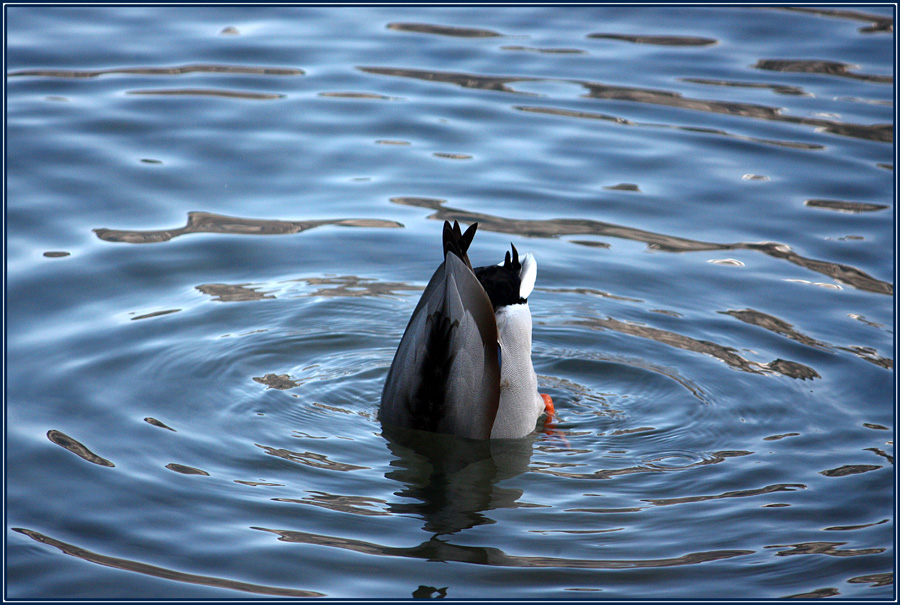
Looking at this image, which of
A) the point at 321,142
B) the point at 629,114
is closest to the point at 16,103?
the point at 321,142

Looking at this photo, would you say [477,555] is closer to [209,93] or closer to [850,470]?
[850,470]

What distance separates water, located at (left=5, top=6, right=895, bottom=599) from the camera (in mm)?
4547

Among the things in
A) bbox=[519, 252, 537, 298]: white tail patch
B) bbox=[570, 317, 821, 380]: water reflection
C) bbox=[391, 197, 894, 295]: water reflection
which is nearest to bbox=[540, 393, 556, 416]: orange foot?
bbox=[519, 252, 537, 298]: white tail patch

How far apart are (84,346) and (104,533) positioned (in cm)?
190

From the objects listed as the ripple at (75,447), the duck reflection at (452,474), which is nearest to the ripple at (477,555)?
the duck reflection at (452,474)

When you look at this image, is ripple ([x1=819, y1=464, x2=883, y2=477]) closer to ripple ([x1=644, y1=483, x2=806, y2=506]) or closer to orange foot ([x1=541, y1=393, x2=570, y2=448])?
ripple ([x1=644, y1=483, x2=806, y2=506])

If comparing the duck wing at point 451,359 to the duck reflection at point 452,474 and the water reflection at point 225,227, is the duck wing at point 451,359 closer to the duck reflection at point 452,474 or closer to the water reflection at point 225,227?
the duck reflection at point 452,474

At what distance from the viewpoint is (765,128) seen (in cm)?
1005

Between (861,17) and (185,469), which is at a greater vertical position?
(861,17)

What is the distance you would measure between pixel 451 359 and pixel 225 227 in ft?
11.5

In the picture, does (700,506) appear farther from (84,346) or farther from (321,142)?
(321,142)

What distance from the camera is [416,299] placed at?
6.96 meters

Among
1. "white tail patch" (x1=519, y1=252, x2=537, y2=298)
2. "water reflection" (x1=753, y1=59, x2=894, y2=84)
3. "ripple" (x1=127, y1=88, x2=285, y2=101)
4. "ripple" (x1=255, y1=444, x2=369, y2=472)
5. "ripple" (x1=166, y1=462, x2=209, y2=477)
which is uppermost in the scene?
"water reflection" (x1=753, y1=59, x2=894, y2=84)

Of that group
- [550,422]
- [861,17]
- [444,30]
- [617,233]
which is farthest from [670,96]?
[550,422]
